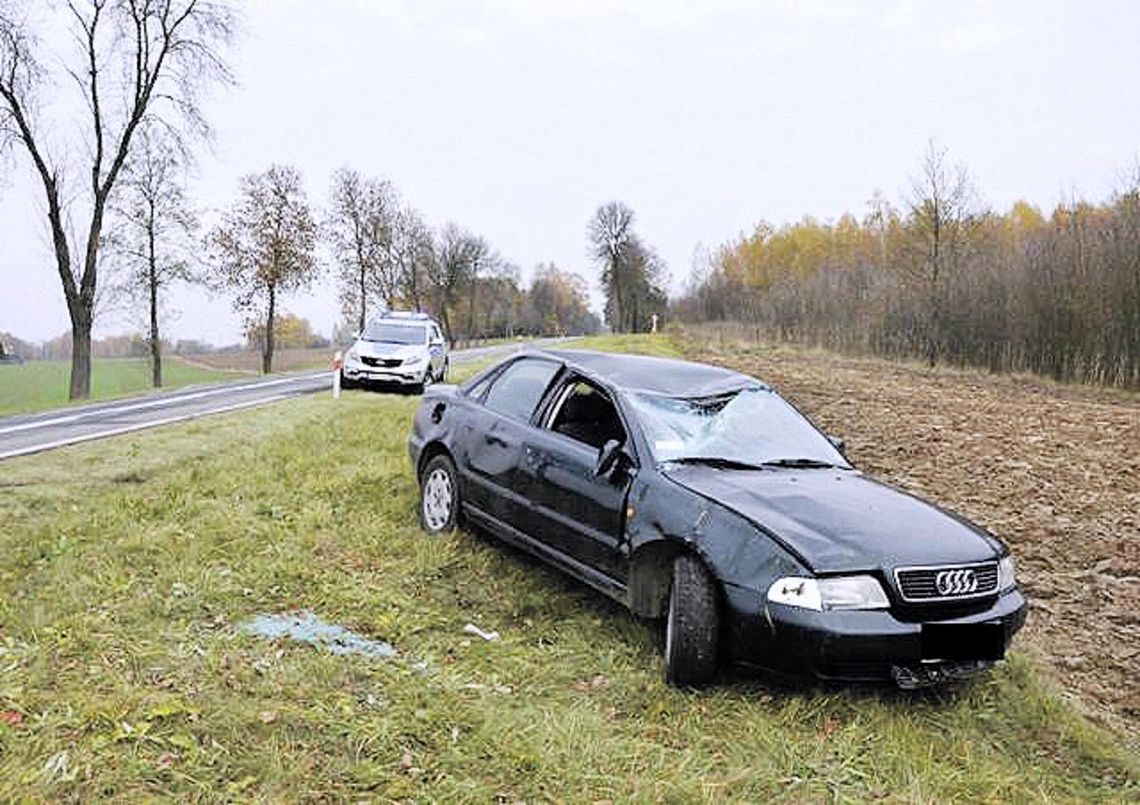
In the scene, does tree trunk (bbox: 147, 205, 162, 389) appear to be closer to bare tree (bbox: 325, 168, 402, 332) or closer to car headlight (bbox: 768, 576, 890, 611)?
bare tree (bbox: 325, 168, 402, 332)

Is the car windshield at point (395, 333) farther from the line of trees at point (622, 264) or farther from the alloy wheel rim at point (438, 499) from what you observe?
the line of trees at point (622, 264)

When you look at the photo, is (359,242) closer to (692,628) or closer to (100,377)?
(100,377)

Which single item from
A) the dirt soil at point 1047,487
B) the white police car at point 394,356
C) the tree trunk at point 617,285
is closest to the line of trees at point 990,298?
the dirt soil at point 1047,487

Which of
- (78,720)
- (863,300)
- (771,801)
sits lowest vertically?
(771,801)

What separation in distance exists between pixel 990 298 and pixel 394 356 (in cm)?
2030

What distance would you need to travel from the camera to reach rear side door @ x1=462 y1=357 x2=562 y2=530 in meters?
5.38

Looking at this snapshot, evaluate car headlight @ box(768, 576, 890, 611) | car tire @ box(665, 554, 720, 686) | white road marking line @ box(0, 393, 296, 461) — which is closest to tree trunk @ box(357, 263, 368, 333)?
white road marking line @ box(0, 393, 296, 461)

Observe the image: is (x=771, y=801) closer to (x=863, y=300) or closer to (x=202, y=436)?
(x=202, y=436)

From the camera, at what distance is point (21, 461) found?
7.79 meters

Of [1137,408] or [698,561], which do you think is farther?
[1137,408]

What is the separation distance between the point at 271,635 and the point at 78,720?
3.87 feet

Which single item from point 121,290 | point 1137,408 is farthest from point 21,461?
point 121,290

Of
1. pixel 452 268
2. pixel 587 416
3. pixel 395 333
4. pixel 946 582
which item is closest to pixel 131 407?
pixel 395 333

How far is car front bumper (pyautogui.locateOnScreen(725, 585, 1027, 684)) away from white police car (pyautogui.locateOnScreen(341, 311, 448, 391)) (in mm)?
13284
